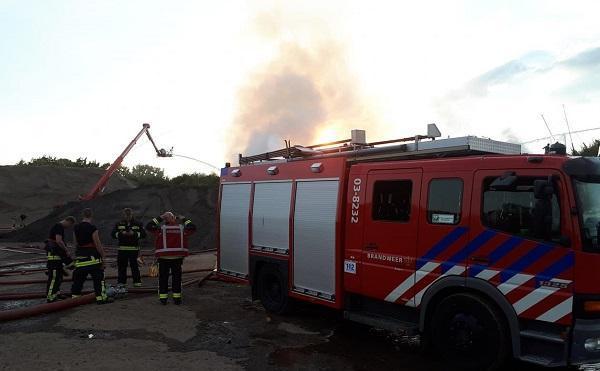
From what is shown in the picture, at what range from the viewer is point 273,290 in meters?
8.16

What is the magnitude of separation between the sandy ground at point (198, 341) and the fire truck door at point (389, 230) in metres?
0.83

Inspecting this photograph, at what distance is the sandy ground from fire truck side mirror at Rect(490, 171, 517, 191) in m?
2.11

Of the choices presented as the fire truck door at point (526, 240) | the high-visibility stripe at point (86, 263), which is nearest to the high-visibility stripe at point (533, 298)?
the fire truck door at point (526, 240)

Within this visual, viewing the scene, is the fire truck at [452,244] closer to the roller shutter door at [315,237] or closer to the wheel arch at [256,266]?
the roller shutter door at [315,237]

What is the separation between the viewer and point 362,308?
6562 mm

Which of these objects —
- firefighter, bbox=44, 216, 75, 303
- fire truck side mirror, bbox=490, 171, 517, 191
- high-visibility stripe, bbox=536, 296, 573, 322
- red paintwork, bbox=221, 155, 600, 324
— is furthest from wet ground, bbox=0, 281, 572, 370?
fire truck side mirror, bbox=490, 171, 517, 191

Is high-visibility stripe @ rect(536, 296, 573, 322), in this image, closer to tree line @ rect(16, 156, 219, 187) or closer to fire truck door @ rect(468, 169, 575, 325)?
fire truck door @ rect(468, 169, 575, 325)

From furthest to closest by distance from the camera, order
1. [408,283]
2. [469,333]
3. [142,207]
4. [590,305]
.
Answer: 1. [142,207]
2. [408,283]
3. [469,333]
4. [590,305]

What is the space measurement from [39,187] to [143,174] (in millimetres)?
14276

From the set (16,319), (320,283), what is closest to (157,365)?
(320,283)

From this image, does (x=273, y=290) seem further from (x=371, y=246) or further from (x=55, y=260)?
(x=55, y=260)

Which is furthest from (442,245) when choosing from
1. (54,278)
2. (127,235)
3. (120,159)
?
(120,159)

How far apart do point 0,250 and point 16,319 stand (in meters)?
15.5

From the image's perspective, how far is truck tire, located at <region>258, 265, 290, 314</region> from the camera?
7.81m
